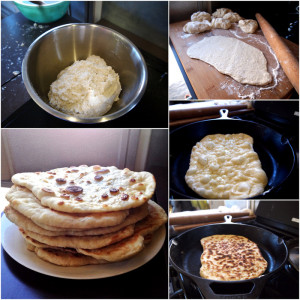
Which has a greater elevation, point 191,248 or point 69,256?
point 69,256

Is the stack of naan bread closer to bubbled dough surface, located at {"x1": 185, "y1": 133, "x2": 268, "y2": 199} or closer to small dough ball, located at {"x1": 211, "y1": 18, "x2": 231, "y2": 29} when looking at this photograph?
bubbled dough surface, located at {"x1": 185, "y1": 133, "x2": 268, "y2": 199}

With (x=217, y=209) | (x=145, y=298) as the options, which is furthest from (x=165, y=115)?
(x=145, y=298)

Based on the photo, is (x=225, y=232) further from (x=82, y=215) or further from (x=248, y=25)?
(x=248, y=25)

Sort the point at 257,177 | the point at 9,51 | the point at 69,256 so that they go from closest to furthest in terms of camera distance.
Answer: the point at 69,256 → the point at 257,177 → the point at 9,51

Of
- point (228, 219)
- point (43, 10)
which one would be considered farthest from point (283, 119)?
point (43, 10)

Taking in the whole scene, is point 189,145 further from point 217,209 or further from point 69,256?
point 69,256

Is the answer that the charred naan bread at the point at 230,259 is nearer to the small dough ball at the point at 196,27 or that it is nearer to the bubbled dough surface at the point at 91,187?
the bubbled dough surface at the point at 91,187

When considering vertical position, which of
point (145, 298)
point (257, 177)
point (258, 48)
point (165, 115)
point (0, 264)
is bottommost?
point (145, 298)
